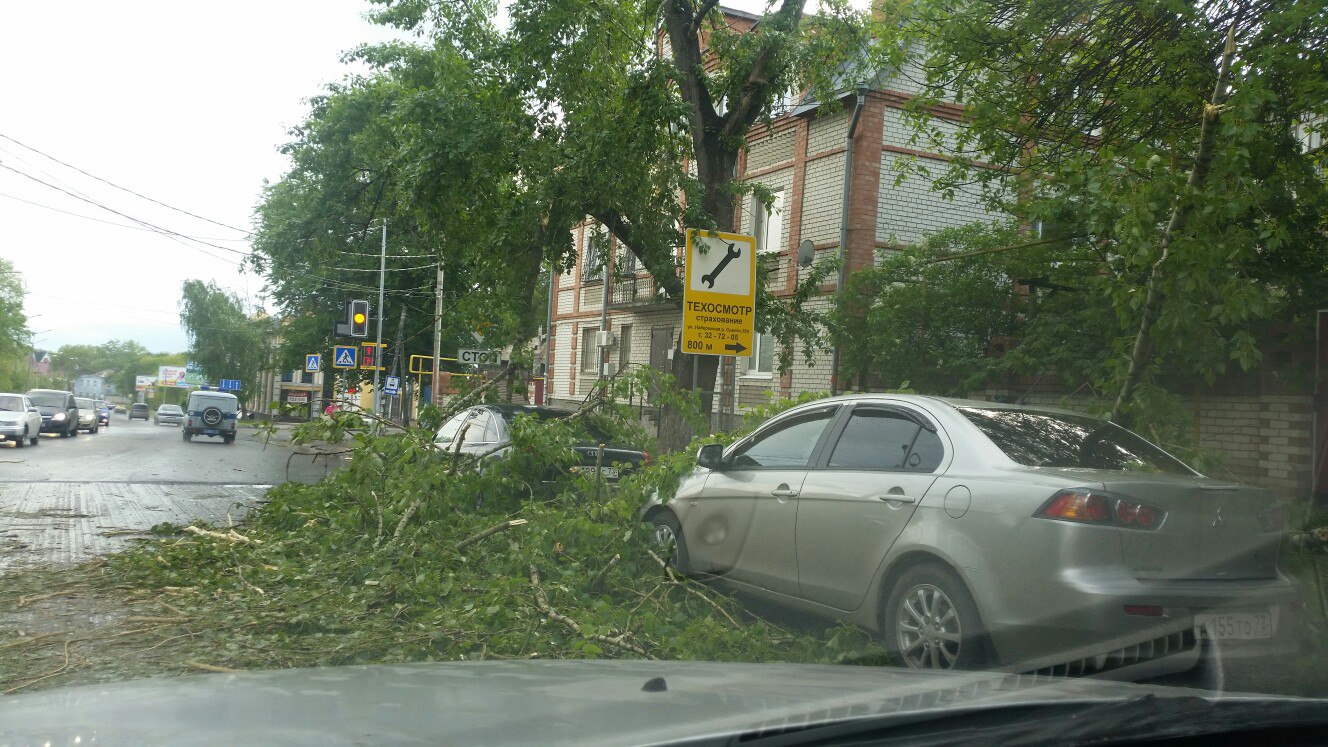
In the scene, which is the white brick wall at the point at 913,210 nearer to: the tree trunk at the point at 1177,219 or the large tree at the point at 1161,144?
the large tree at the point at 1161,144

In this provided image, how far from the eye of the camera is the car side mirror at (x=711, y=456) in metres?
6.75

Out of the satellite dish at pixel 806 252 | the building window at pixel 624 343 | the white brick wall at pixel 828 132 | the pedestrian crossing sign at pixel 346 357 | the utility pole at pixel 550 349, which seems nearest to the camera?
the white brick wall at pixel 828 132

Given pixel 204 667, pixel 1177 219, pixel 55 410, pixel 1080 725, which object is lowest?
pixel 55 410

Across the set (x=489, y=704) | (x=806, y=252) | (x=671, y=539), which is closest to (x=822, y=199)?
(x=806, y=252)

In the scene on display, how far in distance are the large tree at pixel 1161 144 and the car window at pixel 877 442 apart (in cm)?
258

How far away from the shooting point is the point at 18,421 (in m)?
27.1

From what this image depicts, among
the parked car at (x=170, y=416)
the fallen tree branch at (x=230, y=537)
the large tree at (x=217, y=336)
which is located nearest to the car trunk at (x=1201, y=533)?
the fallen tree branch at (x=230, y=537)

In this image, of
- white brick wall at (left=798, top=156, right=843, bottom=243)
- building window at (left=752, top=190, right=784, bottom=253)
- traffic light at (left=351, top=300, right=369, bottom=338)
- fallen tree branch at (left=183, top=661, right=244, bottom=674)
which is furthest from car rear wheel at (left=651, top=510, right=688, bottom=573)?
traffic light at (left=351, top=300, right=369, bottom=338)

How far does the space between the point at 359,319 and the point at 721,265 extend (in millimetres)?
13790

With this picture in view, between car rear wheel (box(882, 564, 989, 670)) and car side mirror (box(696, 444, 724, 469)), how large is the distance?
6.13ft

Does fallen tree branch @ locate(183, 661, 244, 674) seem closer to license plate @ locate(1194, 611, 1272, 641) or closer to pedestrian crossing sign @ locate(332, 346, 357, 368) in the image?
license plate @ locate(1194, 611, 1272, 641)

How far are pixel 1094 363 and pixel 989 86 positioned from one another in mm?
3422

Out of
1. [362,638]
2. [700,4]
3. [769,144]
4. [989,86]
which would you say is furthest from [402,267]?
[362,638]

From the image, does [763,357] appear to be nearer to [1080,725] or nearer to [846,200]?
[846,200]
